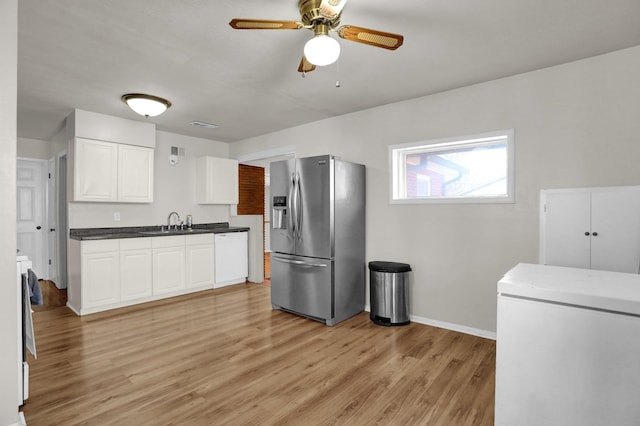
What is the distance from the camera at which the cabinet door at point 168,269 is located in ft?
14.5

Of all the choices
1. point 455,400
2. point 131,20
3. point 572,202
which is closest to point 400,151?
point 572,202

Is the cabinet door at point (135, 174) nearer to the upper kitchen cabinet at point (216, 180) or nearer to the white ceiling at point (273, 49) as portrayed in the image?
the white ceiling at point (273, 49)

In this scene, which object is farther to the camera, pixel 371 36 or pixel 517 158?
pixel 517 158

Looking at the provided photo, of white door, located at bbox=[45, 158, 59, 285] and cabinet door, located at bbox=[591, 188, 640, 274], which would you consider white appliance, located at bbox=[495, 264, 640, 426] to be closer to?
cabinet door, located at bbox=[591, 188, 640, 274]

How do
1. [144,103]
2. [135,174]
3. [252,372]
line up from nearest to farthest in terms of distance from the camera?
1. [252,372]
2. [144,103]
3. [135,174]

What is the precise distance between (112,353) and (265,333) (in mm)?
1348

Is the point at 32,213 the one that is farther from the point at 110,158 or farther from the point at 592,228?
the point at 592,228

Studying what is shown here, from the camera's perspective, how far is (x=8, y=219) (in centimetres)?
170

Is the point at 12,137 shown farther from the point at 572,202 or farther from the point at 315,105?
the point at 572,202

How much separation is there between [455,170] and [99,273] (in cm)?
435

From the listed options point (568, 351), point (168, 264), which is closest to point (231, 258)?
point (168, 264)

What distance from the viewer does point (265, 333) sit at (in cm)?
327

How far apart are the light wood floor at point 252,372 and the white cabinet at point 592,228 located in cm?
108

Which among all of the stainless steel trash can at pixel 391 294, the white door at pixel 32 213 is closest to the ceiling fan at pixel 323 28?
the stainless steel trash can at pixel 391 294
